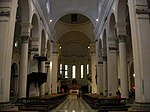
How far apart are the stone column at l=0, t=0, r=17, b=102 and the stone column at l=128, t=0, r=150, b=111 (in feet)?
17.5

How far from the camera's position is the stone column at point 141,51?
8.21 meters

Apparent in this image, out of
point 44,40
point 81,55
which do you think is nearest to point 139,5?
point 44,40

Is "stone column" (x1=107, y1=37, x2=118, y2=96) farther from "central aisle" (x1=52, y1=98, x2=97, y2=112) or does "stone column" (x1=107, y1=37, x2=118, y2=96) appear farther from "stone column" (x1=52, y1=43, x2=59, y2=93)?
"stone column" (x1=52, y1=43, x2=59, y2=93)

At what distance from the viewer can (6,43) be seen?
8.55 m

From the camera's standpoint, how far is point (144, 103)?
26.5 feet

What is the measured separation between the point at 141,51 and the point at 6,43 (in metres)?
5.61

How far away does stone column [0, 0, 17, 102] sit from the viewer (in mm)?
8227

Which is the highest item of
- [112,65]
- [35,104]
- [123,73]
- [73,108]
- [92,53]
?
[92,53]

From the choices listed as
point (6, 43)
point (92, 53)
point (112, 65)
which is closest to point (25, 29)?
point (6, 43)

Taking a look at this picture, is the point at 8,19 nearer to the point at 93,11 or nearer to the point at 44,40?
the point at 44,40

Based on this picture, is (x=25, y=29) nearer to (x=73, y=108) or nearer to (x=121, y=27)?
(x=73, y=108)

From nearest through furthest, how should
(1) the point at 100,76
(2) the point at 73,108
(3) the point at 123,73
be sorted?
(2) the point at 73,108 < (3) the point at 123,73 < (1) the point at 100,76

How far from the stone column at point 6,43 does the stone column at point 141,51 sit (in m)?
5.32

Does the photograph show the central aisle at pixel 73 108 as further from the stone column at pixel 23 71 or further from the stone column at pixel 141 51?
the stone column at pixel 141 51
